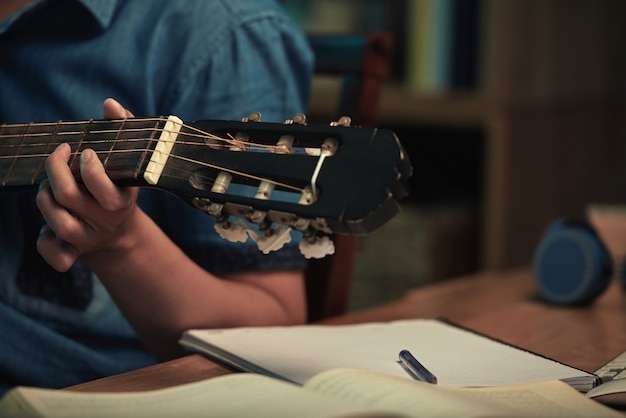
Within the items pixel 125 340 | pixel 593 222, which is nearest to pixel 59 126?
pixel 125 340

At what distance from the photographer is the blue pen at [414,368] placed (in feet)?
2.10

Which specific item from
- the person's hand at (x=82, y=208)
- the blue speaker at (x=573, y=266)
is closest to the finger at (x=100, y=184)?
the person's hand at (x=82, y=208)

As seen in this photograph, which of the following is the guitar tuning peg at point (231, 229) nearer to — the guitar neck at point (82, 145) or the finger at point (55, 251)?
the guitar neck at point (82, 145)

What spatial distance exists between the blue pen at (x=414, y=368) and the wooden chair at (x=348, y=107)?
1.10 ft

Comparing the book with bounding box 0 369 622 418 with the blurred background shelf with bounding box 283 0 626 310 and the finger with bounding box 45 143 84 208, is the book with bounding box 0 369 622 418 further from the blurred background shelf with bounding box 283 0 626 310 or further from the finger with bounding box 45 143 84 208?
the blurred background shelf with bounding box 283 0 626 310

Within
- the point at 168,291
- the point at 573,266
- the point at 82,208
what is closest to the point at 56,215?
the point at 82,208

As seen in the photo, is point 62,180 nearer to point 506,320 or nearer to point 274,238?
point 274,238

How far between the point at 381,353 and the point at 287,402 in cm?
21

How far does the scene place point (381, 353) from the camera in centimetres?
71

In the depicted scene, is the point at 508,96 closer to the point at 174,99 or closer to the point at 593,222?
the point at 593,222

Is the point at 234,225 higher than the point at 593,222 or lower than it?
higher

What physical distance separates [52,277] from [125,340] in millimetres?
98

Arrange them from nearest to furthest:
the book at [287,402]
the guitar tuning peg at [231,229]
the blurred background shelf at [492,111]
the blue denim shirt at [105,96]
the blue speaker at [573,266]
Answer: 1. the book at [287,402]
2. the guitar tuning peg at [231,229]
3. the blue denim shirt at [105,96]
4. the blue speaker at [573,266]
5. the blurred background shelf at [492,111]

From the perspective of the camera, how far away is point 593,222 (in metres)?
1.19
